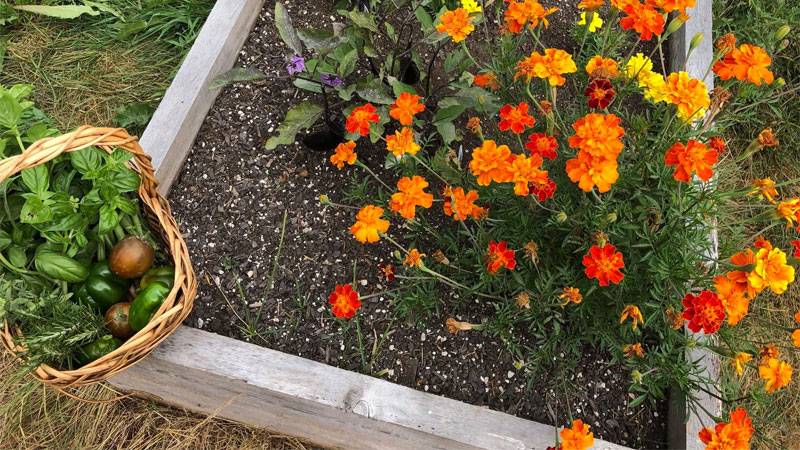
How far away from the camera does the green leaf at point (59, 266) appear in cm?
155

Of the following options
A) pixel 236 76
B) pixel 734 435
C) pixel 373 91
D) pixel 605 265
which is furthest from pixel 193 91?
pixel 734 435

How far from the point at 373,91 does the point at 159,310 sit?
90 centimetres

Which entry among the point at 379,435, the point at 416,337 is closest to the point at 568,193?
the point at 416,337

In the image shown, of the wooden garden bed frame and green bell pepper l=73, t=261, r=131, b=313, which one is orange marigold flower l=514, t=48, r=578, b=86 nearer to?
the wooden garden bed frame

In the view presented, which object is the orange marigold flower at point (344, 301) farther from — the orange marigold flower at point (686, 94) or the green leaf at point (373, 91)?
the orange marigold flower at point (686, 94)

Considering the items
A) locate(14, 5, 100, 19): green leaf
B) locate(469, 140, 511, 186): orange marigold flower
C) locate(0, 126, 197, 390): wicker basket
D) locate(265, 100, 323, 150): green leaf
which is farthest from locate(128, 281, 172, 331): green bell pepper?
locate(14, 5, 100, 19): green leaf

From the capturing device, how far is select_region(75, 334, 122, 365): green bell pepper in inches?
61.9

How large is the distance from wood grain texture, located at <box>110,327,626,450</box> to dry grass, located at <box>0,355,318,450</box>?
214 millimetres

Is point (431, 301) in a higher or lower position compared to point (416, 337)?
higher

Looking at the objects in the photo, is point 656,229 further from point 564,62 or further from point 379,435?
point 379,435

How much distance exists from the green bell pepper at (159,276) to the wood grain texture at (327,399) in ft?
0.52

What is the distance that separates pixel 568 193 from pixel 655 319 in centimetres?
41

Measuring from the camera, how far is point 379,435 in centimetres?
167

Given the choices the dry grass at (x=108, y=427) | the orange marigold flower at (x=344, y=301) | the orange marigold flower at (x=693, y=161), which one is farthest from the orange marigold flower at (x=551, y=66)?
the dry grass at (x=108, y=427)
